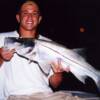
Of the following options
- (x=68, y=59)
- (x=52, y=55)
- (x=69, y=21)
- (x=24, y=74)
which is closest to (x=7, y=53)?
(x=24, y=74)

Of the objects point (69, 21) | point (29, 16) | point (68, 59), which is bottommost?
point (69, 21)

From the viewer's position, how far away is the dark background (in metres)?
8.60

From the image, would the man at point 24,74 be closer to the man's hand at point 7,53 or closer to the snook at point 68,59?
the man's hand at point 7,53

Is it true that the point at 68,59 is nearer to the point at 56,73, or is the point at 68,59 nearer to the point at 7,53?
the point at 56,73

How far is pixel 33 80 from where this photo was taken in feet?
10.7

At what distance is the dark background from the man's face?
474 cm

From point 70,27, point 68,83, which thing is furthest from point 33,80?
point 70,27

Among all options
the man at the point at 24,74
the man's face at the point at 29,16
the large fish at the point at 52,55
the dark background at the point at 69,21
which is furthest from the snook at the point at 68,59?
the dark background at the point at 69,21

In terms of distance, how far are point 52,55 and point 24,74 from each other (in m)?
0.36

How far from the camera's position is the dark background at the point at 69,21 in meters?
8.60

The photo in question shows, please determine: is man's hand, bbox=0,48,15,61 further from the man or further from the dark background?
the dark background

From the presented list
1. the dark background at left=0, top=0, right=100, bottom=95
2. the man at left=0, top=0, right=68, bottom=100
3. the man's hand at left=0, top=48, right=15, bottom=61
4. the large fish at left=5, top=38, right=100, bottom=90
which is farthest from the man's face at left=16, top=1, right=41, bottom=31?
the dark background at left=0, top=0, right=100, bottom=95

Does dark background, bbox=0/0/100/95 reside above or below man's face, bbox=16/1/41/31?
below

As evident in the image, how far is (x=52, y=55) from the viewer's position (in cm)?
338
